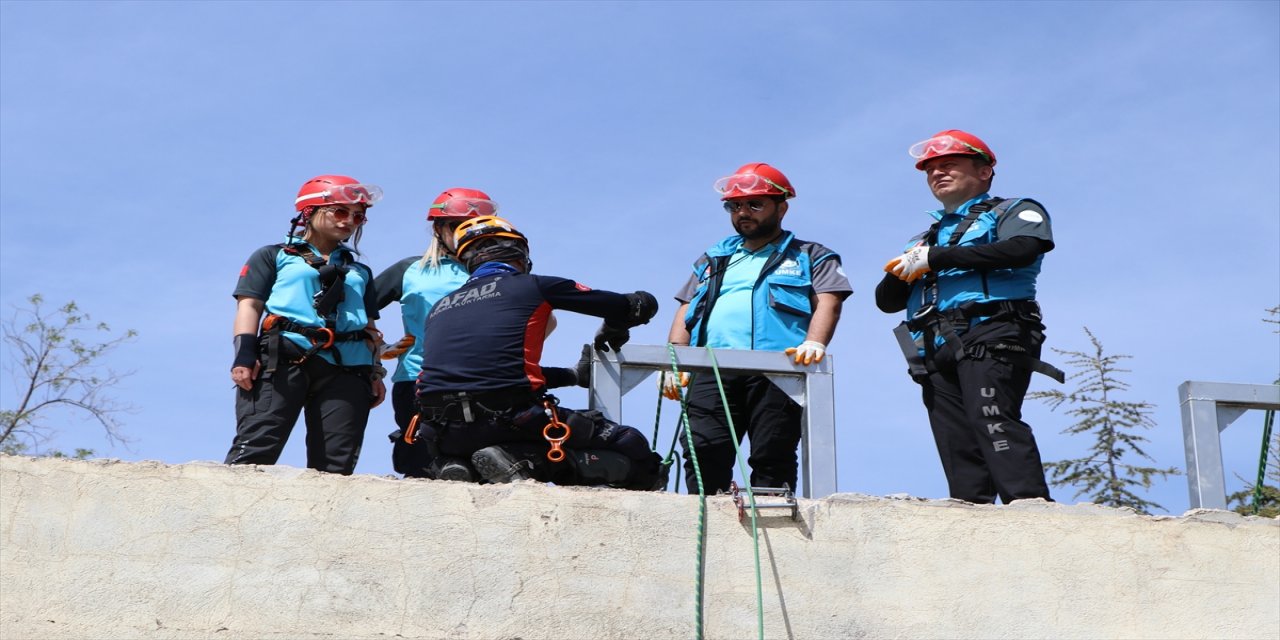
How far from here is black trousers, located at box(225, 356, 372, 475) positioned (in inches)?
254

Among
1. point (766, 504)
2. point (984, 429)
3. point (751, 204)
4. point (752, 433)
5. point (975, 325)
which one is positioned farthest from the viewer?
point (751, 204)

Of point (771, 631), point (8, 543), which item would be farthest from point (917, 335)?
point (8, 543)

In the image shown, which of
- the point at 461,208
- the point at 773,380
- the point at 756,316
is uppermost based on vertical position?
the point at 461,208

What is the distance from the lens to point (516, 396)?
6016 millimetres

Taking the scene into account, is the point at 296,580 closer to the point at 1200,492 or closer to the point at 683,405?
the point at 683,405

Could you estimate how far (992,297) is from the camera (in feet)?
21.1

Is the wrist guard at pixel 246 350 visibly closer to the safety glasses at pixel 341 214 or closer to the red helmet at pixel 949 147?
the safety glasses at pixel 341 214

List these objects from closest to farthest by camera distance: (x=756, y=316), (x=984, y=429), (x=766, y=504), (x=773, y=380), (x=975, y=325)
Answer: (x=766, y=504) < (x=984, y=429) < (x=773, y=380) < (x=975, y=325) < (x=756, y=316)

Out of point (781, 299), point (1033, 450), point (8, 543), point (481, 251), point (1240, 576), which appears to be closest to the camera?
point (8, 543)

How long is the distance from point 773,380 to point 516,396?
1.06 m

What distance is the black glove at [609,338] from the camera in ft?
19.7

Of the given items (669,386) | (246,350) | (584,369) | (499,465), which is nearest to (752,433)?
(669,386)

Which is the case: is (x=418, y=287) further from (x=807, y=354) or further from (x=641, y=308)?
(x=807, y=354)

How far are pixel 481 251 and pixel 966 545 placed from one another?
2.33 metres
